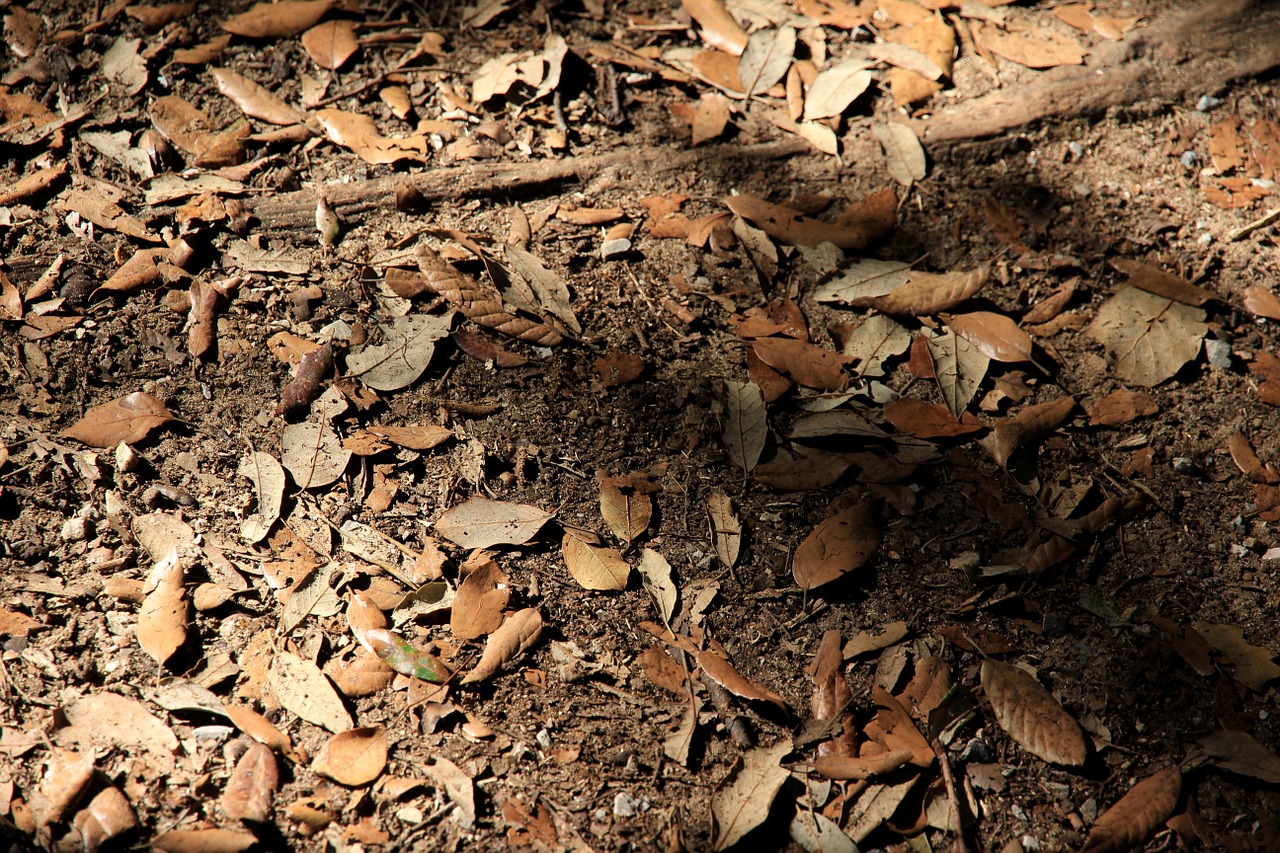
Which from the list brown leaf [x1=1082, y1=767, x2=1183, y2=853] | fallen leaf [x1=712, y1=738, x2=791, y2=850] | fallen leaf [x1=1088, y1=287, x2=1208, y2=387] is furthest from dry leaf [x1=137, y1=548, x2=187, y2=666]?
fallen leaf [x1=1088, y1=287, x2=1208, y2=387]

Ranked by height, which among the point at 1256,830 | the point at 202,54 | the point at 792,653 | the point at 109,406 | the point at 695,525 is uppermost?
the point at 202,54

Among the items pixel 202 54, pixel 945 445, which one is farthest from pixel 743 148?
pixel 202 54

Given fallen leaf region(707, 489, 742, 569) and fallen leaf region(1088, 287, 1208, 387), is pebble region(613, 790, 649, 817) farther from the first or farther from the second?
fallen leaf region(1088, 287, 1208, 387)

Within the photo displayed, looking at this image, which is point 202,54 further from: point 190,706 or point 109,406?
point 190,706

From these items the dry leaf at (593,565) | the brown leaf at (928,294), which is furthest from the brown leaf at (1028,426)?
the dry leaf at (593,565)

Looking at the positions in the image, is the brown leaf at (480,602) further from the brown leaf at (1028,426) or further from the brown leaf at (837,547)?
the brown leaf at (1028,426)
